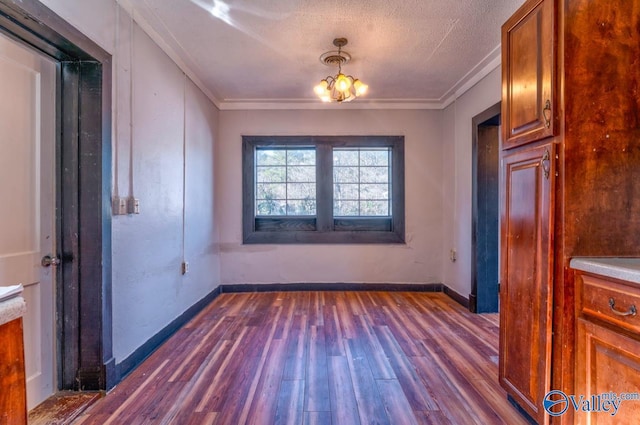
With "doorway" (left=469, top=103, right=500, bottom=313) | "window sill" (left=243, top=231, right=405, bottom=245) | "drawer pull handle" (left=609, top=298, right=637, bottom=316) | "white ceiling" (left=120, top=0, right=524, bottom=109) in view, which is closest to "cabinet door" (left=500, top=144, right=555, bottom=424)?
"drawer pull handle" (left=609, top=298, right=637, bottom=316)

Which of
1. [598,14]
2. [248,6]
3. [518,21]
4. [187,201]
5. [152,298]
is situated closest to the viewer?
[598,14]

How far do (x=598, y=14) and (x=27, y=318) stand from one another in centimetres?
327

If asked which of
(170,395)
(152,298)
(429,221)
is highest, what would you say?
(429,221)

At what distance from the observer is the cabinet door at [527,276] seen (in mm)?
1436

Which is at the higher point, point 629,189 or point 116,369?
point 629,189

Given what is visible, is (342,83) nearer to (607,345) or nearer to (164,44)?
(164,44)

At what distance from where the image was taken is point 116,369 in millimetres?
2008

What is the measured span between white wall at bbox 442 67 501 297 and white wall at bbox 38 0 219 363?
3106mm

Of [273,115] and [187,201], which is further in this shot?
[273,115]

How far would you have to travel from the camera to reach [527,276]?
1.58 metres

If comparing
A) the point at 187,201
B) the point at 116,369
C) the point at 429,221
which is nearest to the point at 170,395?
the point at 116,369

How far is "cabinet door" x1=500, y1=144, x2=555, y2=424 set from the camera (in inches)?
56.5

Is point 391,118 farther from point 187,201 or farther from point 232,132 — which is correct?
point 187,201

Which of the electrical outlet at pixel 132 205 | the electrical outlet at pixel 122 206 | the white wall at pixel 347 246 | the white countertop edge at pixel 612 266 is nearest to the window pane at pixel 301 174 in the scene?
the white wall at pixel 347 246
